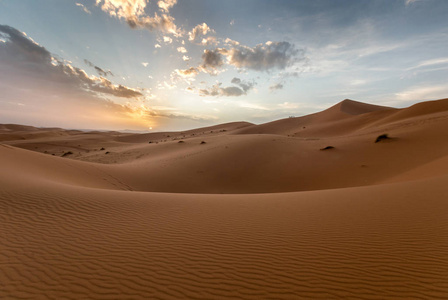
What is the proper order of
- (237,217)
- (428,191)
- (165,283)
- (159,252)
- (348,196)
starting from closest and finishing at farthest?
1. (165,283)
2. (159,252)
3. (237,217)
4. (428,191)
5. (348,196)

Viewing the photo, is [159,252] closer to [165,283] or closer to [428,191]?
[165,283]

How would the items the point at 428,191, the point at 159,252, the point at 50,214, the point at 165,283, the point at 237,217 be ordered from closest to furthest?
the point at 165,283, the point at 159,252, the point at 50,214, the point at 237,217, the point at 428,191

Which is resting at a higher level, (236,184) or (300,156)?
(300,156)

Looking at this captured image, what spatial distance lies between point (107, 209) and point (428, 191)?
25.9ft

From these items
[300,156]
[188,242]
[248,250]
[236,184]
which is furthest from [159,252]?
[300,156]

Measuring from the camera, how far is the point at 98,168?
11.7 m

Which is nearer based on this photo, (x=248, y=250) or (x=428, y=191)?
(x=248, y=250)

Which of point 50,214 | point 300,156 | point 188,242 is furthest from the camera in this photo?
point 300,156

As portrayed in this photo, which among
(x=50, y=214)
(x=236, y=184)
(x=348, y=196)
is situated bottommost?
(x=236, y=184)

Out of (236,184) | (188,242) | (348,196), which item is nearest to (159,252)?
(188,242)

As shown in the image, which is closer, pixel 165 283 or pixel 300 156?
pixel 165 283

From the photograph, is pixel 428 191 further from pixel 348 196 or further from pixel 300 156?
pixel 300 156

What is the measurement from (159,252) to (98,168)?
1080 cm

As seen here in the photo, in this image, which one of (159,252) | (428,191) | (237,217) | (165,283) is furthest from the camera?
(428,191)
